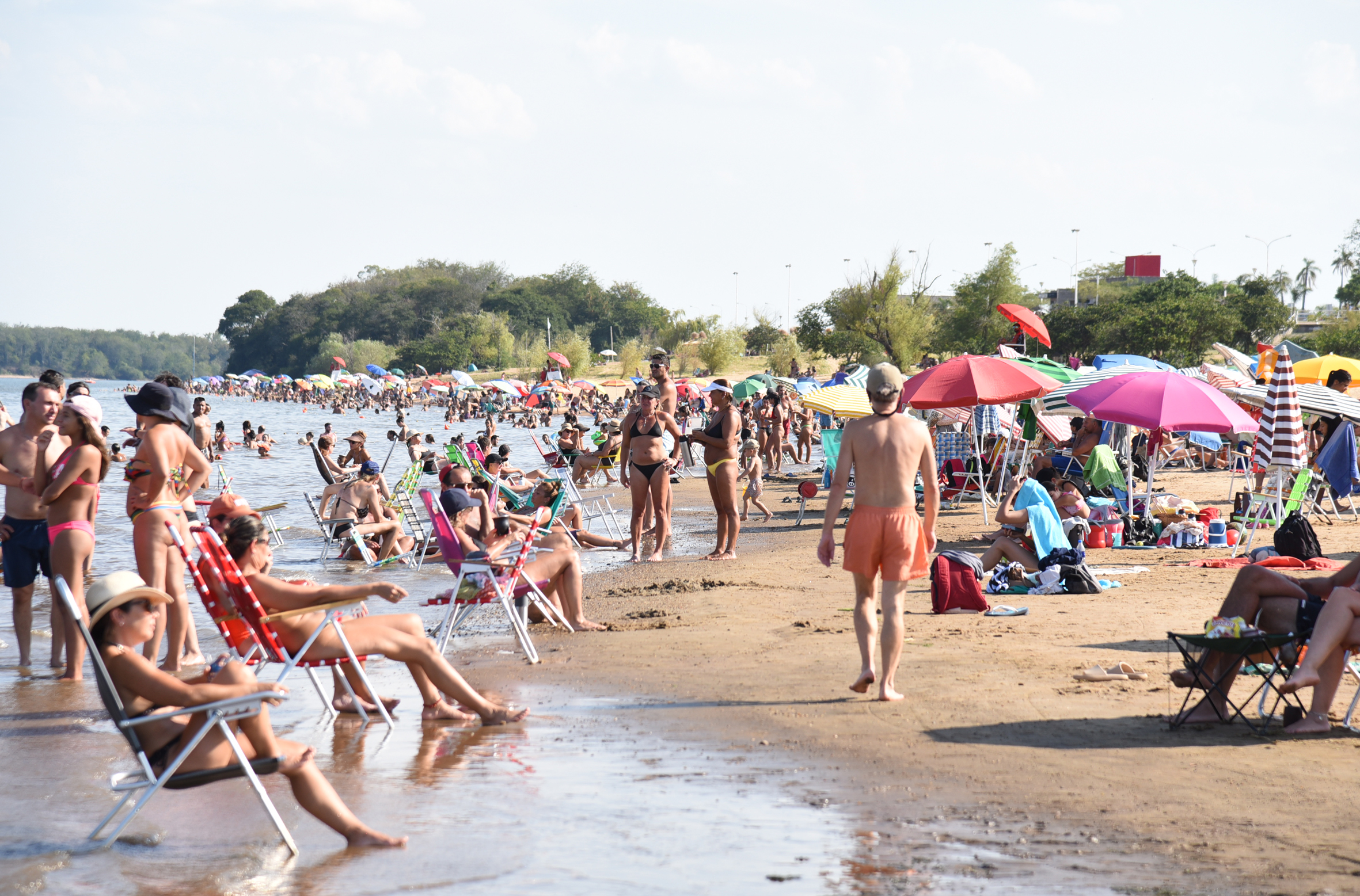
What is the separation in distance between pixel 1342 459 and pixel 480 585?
804 cm

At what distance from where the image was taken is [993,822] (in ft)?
12.2

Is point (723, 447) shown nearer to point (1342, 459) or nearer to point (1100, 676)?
point (1100, 676)

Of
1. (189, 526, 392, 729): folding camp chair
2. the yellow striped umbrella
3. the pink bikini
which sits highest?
the yellow striped umbrella

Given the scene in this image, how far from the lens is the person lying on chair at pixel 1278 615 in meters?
4.59

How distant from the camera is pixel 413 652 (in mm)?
4895

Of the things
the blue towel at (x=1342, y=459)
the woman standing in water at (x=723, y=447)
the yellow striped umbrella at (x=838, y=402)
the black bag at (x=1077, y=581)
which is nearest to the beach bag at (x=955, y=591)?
the black bag at (x=1077, y=581)

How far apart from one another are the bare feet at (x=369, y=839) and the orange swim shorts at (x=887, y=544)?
2278 mm

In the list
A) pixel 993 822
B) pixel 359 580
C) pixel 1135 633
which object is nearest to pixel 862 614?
pixel 993 822

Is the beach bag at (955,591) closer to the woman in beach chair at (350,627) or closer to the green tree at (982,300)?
the woman in beach chair at (350,627)

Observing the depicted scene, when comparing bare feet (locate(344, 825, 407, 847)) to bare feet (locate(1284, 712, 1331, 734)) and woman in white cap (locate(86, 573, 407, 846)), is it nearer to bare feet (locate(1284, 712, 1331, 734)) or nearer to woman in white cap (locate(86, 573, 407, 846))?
woman in white cap (locate(86, 573, 407, 846))

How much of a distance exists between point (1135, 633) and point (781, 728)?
275 centimetres

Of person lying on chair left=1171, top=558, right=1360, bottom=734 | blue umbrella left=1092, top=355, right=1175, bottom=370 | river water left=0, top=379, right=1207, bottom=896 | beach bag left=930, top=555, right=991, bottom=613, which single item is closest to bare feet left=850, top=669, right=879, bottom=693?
river water left=0, top=379, right=1207, bottom=896

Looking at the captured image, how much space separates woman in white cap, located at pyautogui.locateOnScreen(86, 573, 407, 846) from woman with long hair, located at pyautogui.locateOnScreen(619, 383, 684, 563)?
612 cm

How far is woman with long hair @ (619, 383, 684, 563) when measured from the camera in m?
9.69
